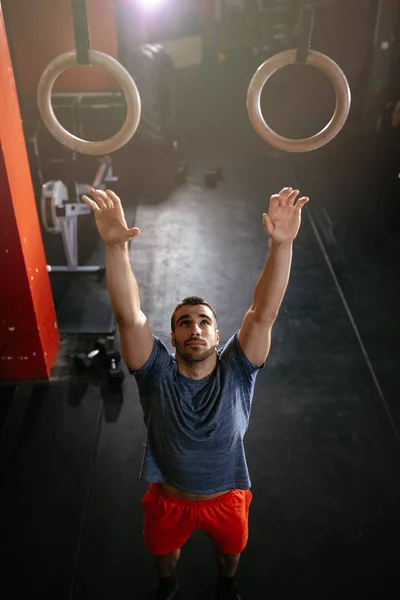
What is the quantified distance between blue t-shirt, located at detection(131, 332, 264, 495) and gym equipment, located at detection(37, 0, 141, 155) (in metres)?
0.65

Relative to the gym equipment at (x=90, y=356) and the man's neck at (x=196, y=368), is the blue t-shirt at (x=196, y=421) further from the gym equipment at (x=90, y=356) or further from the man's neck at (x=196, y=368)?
the gym equipment at (x=90, y=356)

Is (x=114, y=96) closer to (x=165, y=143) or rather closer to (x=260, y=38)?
(x=165, y=143)

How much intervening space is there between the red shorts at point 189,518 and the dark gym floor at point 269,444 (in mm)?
516

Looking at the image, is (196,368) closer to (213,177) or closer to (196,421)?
(196,421)

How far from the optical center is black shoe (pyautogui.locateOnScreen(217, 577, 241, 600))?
2131 millimetres

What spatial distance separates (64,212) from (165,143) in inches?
126

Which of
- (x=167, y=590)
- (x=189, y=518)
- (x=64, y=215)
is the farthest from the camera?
(x=64, y=215)

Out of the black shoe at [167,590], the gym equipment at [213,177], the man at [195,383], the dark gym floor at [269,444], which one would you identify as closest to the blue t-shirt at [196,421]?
the man at [195,383]

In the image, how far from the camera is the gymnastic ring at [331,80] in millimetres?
1499

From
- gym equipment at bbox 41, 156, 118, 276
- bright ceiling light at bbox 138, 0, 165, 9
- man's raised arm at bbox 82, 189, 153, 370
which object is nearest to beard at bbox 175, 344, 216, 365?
man's raised arm at bbox 82, 189, 153, 370

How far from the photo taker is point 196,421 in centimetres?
166

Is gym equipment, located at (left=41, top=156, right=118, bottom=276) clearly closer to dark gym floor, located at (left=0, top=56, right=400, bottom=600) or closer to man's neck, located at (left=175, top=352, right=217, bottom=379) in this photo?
dark gym floor, located at (left=0, top=56, right=400, bottom=600)

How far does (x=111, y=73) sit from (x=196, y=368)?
2.97 feet

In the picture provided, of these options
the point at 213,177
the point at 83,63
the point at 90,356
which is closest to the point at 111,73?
the point at 83,63
